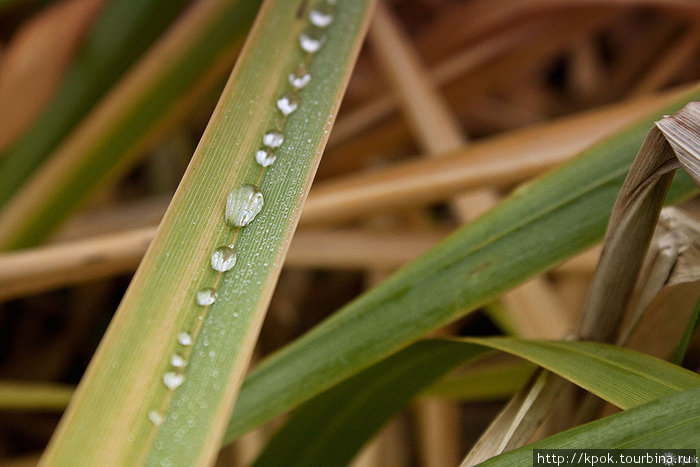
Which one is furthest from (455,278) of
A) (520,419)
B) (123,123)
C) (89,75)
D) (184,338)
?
(89,75)

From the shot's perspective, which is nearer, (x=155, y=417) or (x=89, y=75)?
(x=155, y=417)

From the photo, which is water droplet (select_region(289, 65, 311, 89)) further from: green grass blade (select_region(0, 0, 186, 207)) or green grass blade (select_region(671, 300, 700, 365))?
green grass blade (select_region(0, 0, 186, 207))

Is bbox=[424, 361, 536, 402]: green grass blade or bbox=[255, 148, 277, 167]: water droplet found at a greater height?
bbox=[255, 148, 277, 167]: water droplet

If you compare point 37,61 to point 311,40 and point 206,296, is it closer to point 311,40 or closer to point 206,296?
point 311,40

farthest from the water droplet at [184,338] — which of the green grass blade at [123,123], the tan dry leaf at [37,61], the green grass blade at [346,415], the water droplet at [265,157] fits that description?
the tan dry leaf at [37,61]

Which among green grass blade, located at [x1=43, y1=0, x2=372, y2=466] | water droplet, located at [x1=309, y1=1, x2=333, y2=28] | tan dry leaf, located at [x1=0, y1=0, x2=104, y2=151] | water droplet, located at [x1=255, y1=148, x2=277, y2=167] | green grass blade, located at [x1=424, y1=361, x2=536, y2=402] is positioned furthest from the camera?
tan dry leaf, located at [x1=0, y1=0, x2=104, y2=151]

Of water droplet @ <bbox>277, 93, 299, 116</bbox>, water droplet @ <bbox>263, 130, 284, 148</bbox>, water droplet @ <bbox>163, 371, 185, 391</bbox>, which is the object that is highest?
water droplet @ <bbox>277, 93, 299, 116</bbox>

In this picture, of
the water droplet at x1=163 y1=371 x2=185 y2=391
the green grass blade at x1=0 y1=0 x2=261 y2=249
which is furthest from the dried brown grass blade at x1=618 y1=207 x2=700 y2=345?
the green grass blade at x1=0 y1=0 x2=261 y2=249
